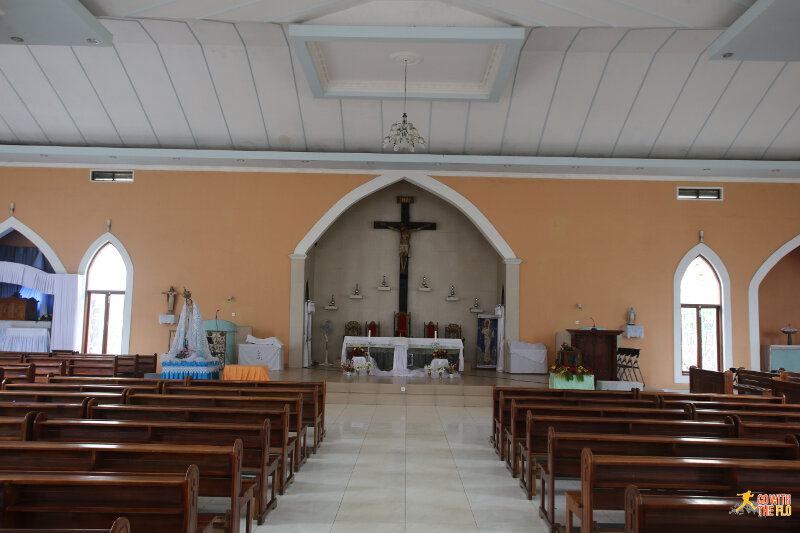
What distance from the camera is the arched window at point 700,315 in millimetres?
13188

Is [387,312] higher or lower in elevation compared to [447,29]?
lower

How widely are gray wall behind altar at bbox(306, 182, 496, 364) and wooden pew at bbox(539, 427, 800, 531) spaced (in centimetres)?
1061

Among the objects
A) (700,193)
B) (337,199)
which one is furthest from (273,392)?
(700,193)

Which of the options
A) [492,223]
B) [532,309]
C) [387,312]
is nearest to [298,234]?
[387,312]

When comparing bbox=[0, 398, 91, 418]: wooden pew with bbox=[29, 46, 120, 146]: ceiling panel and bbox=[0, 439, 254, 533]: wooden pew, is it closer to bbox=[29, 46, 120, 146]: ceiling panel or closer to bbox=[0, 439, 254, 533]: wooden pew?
bbox=[0, 439, 254, 533]: wooden pew

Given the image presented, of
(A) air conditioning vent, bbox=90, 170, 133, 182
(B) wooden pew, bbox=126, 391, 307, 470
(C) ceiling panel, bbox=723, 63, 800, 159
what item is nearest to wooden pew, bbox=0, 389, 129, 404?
(B) wooden pew, bbox=126, 391, 307, 470

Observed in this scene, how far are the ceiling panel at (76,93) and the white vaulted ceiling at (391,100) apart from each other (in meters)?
0.03

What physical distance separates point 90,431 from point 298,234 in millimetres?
9550

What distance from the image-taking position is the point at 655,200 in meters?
13.2

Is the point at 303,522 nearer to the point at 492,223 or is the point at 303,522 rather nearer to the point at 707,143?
the point at 492,223

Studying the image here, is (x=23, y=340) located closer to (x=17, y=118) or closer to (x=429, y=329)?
(x=17, y=118)

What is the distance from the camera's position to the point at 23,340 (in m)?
12.7

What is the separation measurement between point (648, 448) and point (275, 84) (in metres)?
9.24

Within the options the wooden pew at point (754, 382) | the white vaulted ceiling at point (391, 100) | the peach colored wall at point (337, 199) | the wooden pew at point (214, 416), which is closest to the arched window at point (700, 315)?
the peach colored wall at point (337, 199)
